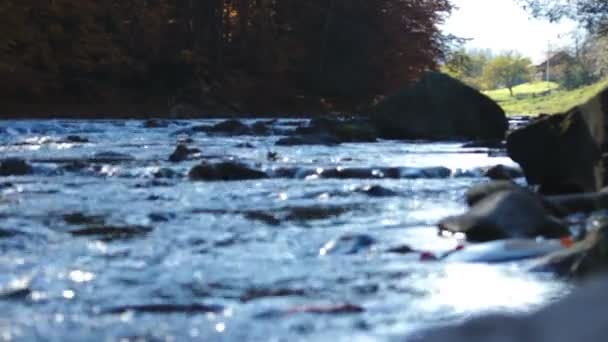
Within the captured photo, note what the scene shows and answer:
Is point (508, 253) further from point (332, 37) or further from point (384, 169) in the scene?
point (332, 37)

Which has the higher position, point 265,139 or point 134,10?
point 134,10

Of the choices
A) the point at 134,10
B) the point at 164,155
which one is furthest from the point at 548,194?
the point at 134,10

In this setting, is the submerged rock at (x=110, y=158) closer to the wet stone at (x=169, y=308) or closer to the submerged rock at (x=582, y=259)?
the submerged rock at (x=582, y=259)

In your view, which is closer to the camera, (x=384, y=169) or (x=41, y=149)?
(x=384, y=169)

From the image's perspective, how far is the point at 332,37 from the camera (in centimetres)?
3512

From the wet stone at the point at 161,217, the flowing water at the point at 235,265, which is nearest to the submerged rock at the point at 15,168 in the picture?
the flowing water at the point at 235,265

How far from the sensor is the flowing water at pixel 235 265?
2.92 m

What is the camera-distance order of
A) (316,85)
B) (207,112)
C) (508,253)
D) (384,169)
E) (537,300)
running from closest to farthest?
1. (537,300)
2. (508,253)
3. (384,169)
4. (207,112)
5. (316,85)

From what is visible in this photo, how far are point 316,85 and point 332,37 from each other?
Answer: 1.78 metres

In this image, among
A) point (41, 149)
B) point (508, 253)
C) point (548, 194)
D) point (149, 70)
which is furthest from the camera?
point (149, 70)

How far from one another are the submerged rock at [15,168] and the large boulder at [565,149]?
3.92 m

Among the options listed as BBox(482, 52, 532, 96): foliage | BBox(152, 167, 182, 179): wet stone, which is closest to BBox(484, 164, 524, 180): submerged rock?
BBox(152, 167, 182, 179): wet stone

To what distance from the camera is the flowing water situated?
9.57 feet

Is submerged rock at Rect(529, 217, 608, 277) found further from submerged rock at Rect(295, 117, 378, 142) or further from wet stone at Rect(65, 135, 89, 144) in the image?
submerged rock at Rect(295, 117, 378, 142)
